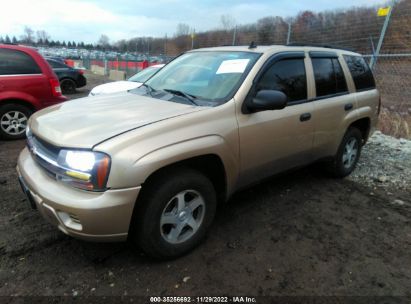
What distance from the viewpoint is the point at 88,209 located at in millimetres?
2275

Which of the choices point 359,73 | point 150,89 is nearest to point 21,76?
point 150,89

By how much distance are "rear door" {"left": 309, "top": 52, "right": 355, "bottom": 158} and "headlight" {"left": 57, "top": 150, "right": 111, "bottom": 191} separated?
2559 mm

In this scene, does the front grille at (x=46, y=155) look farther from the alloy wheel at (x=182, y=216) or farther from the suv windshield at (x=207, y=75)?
the suv windshield at (x=207, y=75)

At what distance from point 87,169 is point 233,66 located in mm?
1811

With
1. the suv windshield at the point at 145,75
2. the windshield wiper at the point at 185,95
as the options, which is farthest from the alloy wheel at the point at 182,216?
the suv windshield at the point at 145,75

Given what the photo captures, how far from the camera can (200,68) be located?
11.9 ft

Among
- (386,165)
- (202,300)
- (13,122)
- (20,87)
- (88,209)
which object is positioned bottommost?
(202,300)

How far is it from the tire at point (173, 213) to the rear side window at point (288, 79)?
1199 millimetres

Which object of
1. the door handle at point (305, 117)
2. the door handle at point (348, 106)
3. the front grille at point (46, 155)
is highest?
the door handle at point (348, 106)

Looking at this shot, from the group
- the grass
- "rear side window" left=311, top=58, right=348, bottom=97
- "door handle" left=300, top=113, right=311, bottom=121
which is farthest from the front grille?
the grass

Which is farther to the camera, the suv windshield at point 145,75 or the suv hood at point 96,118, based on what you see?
the suv windshield at point 145,75

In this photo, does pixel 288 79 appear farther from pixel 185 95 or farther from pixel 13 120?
pixel 13 120

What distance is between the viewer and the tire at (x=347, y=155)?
456 cm

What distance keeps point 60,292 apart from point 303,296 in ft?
5.94
